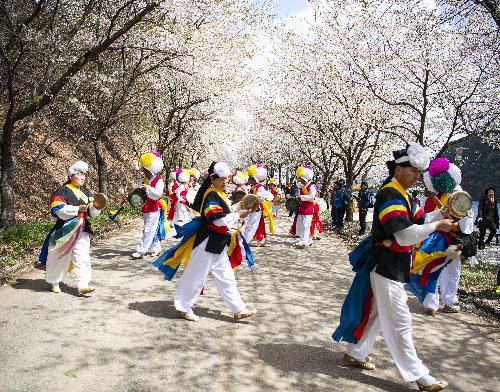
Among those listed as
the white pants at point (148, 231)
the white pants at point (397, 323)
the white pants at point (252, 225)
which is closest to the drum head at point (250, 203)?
the white pants at point (397, 323)

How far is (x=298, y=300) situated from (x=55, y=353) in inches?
139

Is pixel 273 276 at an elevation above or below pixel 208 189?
below

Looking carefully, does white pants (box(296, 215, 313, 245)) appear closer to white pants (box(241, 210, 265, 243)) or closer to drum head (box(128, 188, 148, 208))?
white pants (box(241, 210, 265, 243))

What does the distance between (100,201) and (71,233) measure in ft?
2.12

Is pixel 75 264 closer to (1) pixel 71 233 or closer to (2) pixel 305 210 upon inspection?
(1) pixel 71 233

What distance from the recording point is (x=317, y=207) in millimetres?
12688

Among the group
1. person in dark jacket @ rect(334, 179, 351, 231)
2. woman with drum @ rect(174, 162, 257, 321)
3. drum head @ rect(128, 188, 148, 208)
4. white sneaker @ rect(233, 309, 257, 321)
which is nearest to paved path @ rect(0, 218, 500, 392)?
white sneaker @ rect(233, 309, 257, 321)

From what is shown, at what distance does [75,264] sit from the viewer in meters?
6.35

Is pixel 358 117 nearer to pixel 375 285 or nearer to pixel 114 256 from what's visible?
pixel 114 256

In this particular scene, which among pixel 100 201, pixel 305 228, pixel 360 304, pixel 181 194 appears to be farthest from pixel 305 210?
pixel 360 304

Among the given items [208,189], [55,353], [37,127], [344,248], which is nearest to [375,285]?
[208,189]

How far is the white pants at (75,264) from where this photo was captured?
6363 mm

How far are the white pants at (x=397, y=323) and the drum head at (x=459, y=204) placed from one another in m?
0.91

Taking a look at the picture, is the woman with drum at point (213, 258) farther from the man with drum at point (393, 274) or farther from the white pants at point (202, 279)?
the man with drum at point (393, 274)
